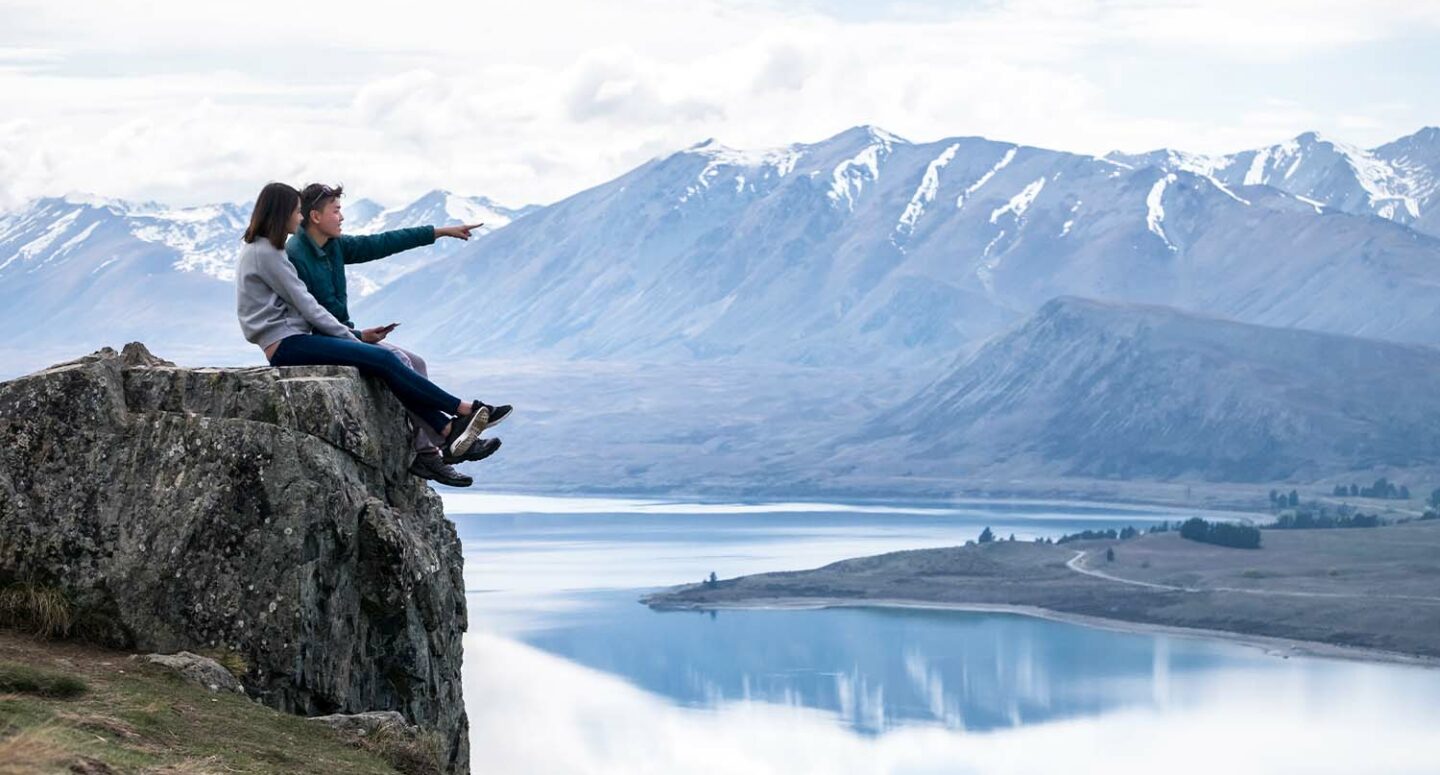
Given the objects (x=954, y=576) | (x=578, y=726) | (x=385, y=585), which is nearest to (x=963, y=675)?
(x=578, y=726)

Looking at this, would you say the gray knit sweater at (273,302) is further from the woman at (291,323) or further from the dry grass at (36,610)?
the dry grass at (36,610)

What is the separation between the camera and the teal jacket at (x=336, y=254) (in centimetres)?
1541

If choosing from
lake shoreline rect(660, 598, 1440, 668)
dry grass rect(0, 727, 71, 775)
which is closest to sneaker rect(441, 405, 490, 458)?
dry grass rect(0, 727, 71, 775)

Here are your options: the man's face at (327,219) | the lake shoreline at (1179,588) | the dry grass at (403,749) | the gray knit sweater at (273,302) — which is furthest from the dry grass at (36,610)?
the lake shoreline at (1179,588)

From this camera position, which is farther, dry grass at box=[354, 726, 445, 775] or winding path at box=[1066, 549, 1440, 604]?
winding path at box=[1066, 549, 1440, 604]

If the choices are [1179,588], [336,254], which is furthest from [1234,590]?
[336,254]

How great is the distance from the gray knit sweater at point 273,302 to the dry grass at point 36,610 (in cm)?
260

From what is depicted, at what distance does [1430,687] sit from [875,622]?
1651 inches

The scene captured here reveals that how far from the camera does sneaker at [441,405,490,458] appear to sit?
50.5 ft

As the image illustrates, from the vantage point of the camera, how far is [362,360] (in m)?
15.2

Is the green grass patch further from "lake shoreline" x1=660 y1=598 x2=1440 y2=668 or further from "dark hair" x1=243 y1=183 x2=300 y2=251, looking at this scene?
"lake shoreline" x1=660 y1=598 x2=1440 y2=668

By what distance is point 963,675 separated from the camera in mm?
128500

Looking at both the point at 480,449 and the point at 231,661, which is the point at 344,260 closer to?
the point at 480,449

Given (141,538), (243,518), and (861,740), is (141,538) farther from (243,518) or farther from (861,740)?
(861,740)
